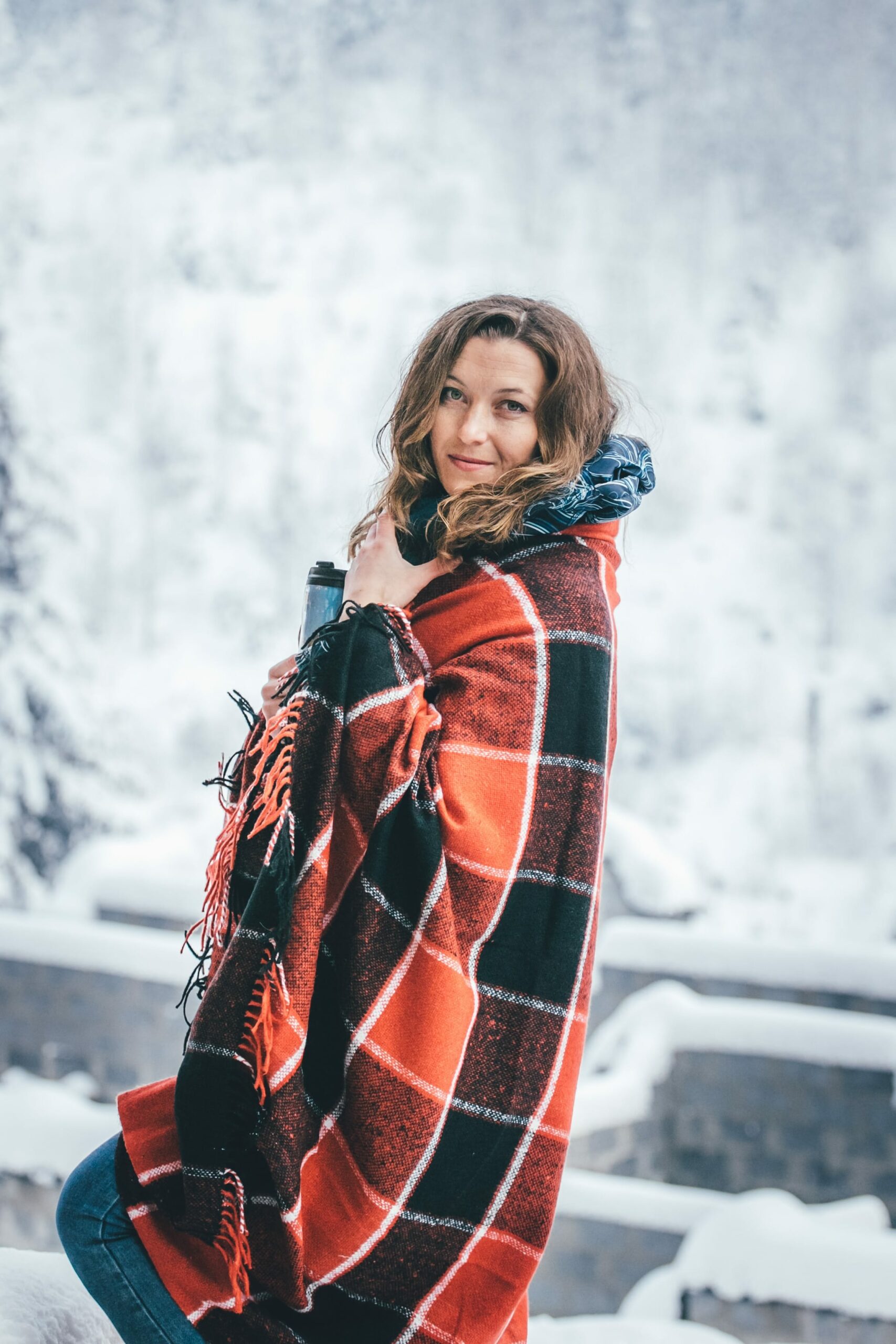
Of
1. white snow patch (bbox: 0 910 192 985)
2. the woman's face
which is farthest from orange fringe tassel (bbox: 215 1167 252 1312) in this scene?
white snow patch (bbox: 0 910 192 985)

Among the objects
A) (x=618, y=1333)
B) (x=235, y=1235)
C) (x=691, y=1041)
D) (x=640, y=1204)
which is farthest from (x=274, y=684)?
(x=691, y=1041)

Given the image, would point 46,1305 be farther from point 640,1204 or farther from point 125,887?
point 125,887

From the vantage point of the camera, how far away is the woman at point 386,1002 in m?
1.13

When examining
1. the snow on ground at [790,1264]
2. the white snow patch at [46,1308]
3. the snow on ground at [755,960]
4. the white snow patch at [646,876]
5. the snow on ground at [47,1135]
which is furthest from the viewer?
the white snow patch at [646,876]

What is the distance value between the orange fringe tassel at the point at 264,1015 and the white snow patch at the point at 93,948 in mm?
6082

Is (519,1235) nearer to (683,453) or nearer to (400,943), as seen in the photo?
(400,943)

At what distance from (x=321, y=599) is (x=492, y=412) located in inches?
12.6

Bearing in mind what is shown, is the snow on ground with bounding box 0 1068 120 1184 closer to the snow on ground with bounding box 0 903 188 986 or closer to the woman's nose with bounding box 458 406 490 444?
the snow on ground with bounding box 0 903 188 986

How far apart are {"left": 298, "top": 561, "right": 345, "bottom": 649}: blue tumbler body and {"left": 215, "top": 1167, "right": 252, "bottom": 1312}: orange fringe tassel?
1.92 feet

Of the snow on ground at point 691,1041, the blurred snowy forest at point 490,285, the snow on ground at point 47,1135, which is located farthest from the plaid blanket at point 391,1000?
the blurred snowy forest at point 490,285

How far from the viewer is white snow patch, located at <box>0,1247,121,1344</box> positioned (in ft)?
4.17

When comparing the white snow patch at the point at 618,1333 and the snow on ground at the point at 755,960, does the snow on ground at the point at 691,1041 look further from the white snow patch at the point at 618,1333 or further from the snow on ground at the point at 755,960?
the white snow patch at the point at 618,1333

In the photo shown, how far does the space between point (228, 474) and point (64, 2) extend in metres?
8.90

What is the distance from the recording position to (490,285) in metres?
17.5
